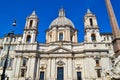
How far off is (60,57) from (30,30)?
8.97 metres

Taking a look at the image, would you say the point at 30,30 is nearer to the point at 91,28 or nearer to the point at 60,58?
the point at 60,58

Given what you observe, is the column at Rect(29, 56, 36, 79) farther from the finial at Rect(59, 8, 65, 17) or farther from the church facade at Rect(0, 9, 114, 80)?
the finial at Rect(59, 8, 65, 17)

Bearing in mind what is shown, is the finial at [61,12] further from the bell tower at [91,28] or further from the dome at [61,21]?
the bell tower at [91,28]

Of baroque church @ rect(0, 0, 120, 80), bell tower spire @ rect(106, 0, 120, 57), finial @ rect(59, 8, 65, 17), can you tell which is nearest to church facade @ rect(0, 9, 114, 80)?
baroque church @ rect(0, 0, 120, 80)

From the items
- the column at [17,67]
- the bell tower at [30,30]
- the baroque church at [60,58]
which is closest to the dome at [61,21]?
the baroque church at [60,58]

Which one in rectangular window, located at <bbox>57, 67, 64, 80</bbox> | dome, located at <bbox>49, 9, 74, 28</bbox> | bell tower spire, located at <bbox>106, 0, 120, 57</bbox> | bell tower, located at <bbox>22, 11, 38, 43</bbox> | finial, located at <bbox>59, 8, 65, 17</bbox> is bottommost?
rectangular window, located at <bbox>57, 67, 64, 80</bbox>

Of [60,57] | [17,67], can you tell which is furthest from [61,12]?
[17,67]

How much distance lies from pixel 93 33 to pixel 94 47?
3.69m

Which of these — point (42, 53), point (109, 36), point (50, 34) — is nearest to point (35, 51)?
point (42, 53)

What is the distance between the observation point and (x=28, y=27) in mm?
37406

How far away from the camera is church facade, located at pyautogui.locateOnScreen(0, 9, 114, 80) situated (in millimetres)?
31516

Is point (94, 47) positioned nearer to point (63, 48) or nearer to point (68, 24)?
point (63, 48)

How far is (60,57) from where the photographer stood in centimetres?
3388

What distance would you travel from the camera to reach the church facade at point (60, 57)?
31.5 meters
